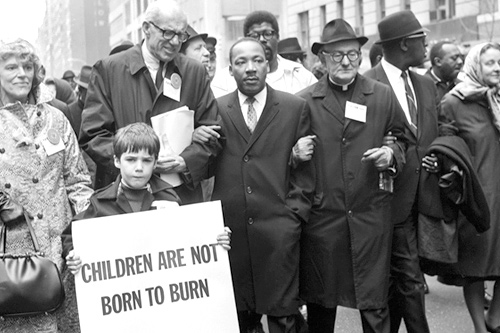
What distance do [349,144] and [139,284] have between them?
6.19 feet

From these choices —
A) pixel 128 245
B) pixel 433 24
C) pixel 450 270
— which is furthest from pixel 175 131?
pixel 433 24

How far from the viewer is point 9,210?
463 centimetres

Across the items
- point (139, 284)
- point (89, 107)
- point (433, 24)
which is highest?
point (433, 24)

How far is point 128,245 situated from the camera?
454cm

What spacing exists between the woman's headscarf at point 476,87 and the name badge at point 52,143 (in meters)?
3.19

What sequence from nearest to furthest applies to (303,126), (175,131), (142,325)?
(142,325) → (175,131) → (303,126)

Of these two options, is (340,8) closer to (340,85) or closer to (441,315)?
(441,315)

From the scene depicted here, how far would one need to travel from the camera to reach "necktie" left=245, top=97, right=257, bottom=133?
224 inches

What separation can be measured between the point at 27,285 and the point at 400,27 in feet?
11.7

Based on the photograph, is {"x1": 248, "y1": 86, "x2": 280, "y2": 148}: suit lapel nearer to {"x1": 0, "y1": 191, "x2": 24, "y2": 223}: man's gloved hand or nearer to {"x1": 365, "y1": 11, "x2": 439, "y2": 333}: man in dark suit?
{"x1": 365, "y1": 11, "x2": 439, "y2": 333}: man in dark suit

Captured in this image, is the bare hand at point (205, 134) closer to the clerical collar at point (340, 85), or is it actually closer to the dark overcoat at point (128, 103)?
the dark overcoat at point (128, 103)

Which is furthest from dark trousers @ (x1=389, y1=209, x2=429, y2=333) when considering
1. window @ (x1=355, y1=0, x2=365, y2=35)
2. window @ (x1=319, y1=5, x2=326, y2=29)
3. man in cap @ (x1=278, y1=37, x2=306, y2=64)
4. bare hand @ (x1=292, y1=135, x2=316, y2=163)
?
window @ (x1=319, y1=5, x2=326, y2=29)

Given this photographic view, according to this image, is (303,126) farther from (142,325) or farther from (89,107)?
(142,325)

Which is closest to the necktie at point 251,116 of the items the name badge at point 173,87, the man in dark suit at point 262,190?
the man in dark suit at point 262,190
